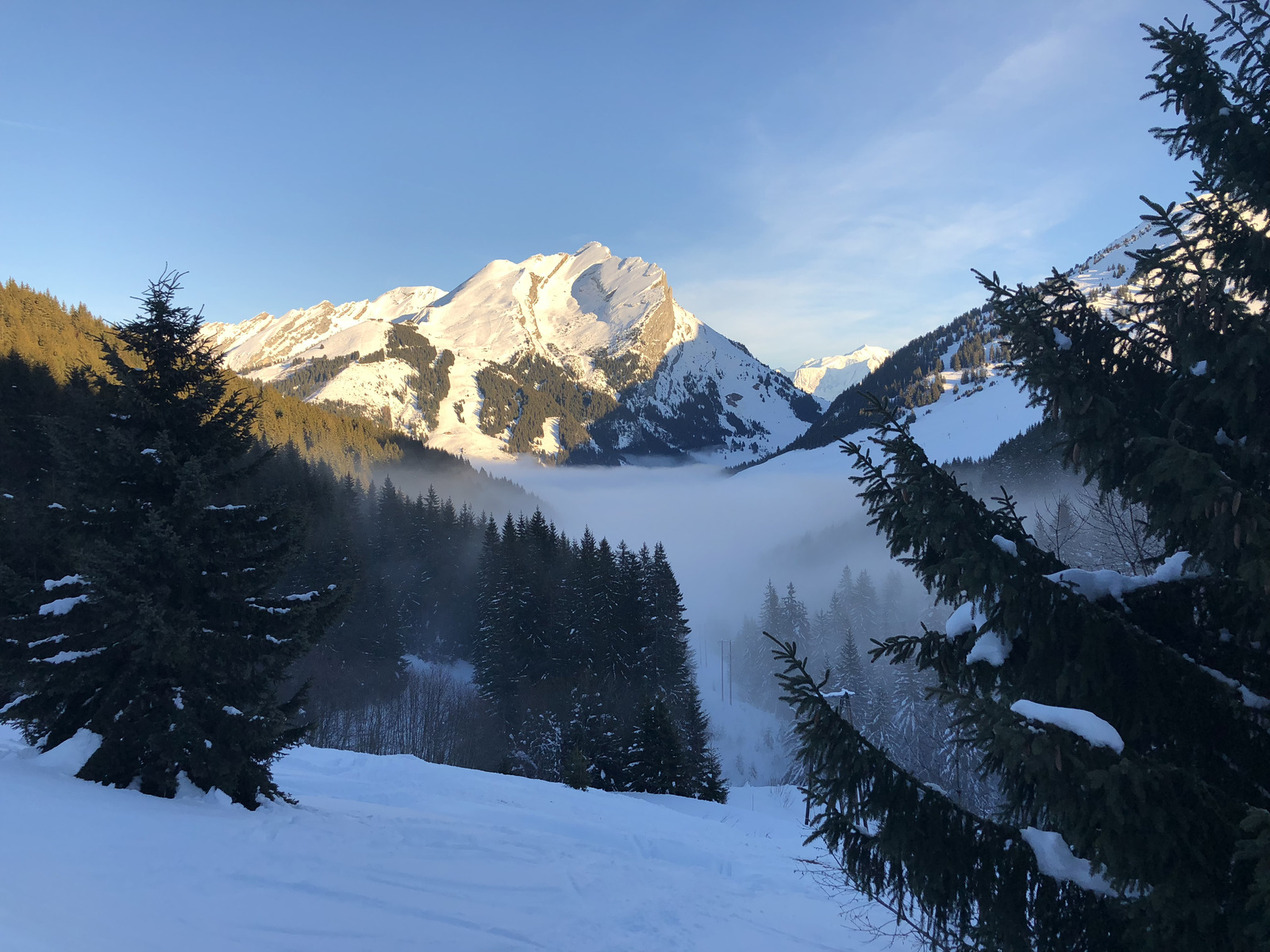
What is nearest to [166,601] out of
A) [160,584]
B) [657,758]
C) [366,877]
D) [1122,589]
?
[160,584]

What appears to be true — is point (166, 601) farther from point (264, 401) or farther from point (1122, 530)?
point (1122, 530)

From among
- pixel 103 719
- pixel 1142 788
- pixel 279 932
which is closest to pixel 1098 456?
pixel 1142 788

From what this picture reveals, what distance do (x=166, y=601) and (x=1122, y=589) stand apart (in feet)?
41.4

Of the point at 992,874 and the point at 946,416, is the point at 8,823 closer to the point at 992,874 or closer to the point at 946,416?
the point at 992,874

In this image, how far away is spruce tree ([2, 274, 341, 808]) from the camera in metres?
9.48

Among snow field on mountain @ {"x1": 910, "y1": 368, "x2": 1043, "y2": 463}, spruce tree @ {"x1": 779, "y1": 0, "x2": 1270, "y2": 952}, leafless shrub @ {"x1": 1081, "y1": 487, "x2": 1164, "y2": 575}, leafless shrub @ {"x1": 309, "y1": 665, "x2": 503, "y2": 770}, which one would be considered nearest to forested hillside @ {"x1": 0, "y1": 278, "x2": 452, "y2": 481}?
spruce tree @ {"x1": 779, "y1": 0, "x2": 1270, "y2": 952}

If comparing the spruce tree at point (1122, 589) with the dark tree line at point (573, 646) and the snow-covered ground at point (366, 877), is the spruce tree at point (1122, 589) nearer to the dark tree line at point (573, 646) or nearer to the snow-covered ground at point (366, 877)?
the snow-covered ground at point (366, 877)

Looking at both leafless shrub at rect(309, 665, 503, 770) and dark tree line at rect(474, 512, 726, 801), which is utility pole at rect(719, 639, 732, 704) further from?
leafless shrub at rect(309, 665, 503, 770)

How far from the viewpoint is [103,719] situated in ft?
31.6

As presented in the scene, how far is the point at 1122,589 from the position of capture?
14.8 feet

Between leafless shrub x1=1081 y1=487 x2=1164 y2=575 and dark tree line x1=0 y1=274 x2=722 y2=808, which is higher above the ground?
leafless shrub x1=1081 y1=487 x2=1164 y2=575

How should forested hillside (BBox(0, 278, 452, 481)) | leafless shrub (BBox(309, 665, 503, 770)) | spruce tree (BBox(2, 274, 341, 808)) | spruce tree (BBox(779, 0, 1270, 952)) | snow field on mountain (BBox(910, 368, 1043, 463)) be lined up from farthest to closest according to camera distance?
snow field on mountain (BBox(910, 368, 1043, 463))
forested hillside (BBox(0, 278, 452, 481))
leafless shrub (BBox(309, 665, 503, 770))
spruce tree (BBox(2, 274, 341, 808))
spruce tree (BBox(779, 0, 1270, 952))

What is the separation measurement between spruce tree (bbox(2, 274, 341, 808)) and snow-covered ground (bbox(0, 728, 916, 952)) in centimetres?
72

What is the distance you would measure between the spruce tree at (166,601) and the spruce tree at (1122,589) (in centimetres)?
993
